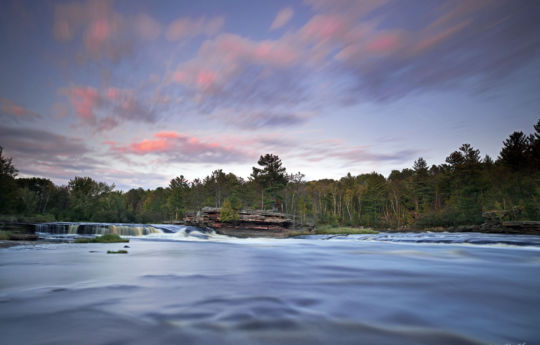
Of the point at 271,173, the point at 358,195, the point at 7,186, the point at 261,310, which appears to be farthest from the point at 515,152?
the point at 7,186

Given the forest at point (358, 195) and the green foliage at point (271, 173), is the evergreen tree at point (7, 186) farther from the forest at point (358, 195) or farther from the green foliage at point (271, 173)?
the green foliage at point (271, 173)

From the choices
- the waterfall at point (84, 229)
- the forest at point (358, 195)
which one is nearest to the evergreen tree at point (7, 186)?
the forest at point (358, 195)

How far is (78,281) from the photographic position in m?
4.10

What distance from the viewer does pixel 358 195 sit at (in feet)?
251

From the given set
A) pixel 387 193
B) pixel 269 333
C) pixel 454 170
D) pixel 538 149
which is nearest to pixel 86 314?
pixel 269 333

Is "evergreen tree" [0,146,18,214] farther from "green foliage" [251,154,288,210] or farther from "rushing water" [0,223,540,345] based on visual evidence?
"rushing water" [0,223,540,345]

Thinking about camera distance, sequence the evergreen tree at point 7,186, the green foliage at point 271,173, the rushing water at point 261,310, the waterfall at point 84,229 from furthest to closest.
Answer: the green foliage at point 271,173 → the evergreen tree at point 7,186 → the waterfall at point 84,229 → the rushing water at point 261,310

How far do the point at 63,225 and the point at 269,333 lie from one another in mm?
28165

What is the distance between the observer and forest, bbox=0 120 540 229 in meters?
42.3

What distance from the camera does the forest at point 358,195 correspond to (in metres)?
42.3

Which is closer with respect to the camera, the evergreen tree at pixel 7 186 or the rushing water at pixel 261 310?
the rushing water at pixel 261 310

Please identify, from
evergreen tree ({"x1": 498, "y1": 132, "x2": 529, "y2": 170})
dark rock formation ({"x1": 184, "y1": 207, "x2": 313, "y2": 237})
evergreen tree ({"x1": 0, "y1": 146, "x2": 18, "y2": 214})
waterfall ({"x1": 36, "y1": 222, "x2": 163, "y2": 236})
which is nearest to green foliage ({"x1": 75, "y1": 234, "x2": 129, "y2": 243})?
waterfall ({"x1": 36, "y1": 222, "x2": 163, "y2": 236})

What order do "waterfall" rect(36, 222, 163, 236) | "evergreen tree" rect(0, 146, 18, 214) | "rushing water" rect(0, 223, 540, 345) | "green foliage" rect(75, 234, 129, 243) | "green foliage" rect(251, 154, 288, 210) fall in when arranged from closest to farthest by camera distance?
"rushing water" rect(0, 223, 540, 345)
"green foliage" rect(75, 234, 129, 243)
"waterfall" rect(36, 222, 163, 236)
"evergreen tree" rect(0, 146, 18, 214)
"green foliage" rect(251, 154, 288, 210)

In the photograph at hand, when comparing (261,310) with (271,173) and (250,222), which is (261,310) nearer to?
(250,222)
